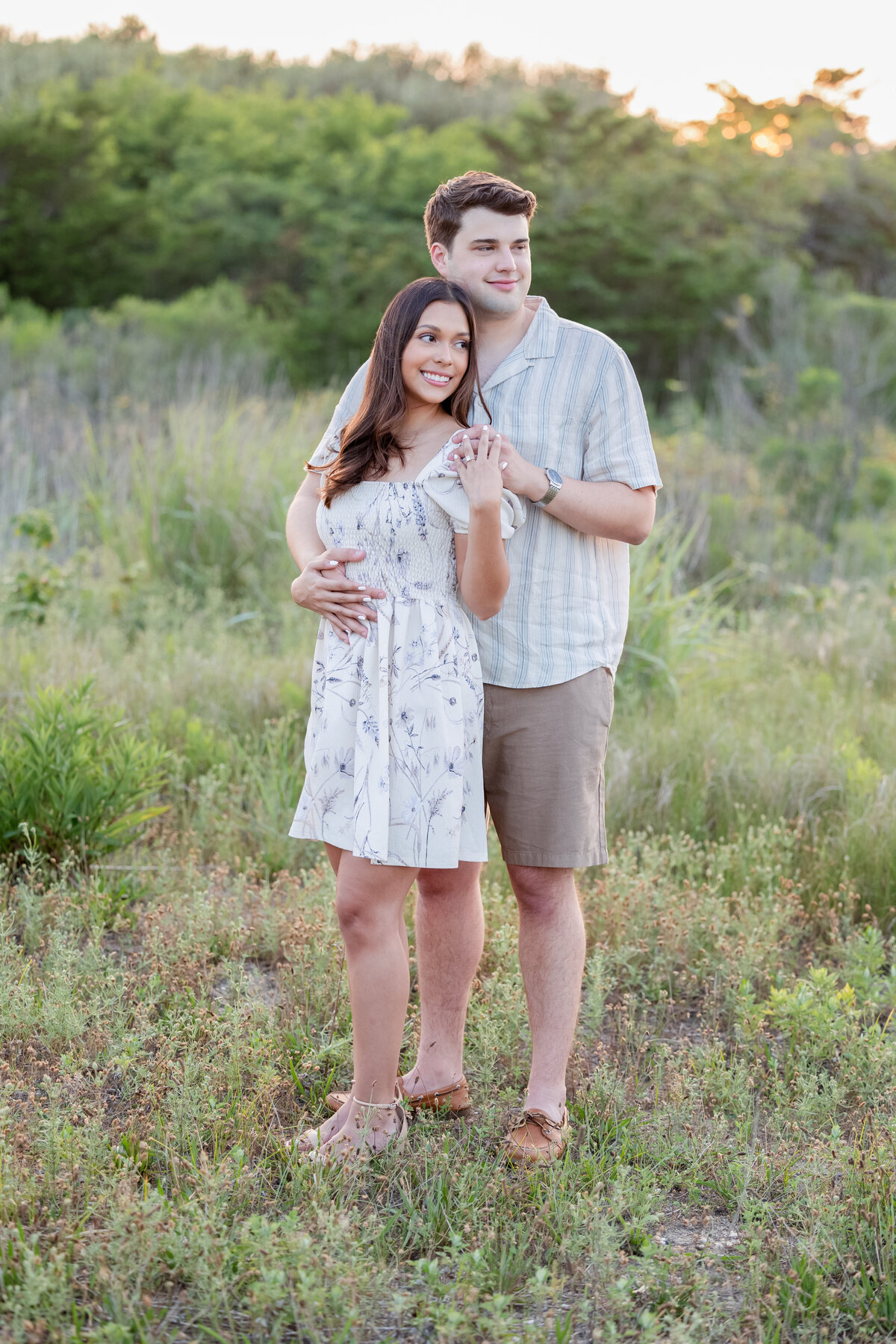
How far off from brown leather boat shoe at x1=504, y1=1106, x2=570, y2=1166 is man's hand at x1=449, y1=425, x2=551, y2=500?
139cm

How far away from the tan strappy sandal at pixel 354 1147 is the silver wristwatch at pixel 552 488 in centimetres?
137

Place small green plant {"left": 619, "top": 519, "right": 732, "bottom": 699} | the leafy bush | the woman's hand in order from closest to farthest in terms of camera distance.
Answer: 1. the woman's hand
2. the leafy bush
3. small green plant {"left": 619, "top": 519, "right": 732, "bottom": 699}

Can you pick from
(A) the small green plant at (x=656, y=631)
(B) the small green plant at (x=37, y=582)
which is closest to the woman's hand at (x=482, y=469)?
(A) the small green plant at (x=656, y=631)

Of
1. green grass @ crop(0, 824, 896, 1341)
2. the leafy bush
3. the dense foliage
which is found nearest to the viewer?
green grass @ crop(0, 824, 896, 1341)

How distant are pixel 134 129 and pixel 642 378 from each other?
10.9m

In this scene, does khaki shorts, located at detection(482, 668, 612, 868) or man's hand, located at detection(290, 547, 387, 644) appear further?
khaki shorts, located at detection(482, 668, 612, 868)

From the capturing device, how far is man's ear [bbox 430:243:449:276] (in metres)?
2.71

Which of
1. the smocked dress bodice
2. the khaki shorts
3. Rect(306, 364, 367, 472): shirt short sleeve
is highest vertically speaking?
Rect(306, 364, 367, 472): shirt short sleeve

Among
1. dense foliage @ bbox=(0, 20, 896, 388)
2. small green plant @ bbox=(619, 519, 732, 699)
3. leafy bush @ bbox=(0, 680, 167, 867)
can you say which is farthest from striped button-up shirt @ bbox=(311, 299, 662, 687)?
dense foliage @ bbox=(0, 20, 896, 388)

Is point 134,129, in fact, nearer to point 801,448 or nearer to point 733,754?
point 801,448

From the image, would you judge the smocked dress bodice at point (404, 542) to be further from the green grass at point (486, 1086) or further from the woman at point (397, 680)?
the green grass at point (486, 1086)

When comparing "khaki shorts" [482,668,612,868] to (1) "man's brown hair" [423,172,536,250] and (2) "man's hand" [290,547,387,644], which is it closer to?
(2) "man's hand" [290,547,387,644]

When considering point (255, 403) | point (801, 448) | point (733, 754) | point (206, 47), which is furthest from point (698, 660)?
point (206, 47)

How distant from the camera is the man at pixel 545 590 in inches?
103
